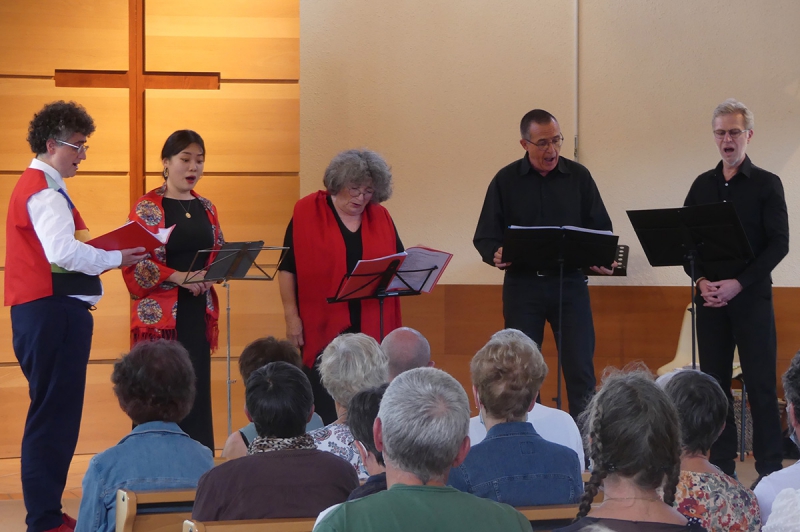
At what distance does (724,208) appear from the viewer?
385cm

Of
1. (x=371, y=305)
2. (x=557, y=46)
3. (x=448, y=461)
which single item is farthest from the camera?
(x=557, y=46)

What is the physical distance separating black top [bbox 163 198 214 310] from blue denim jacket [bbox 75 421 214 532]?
5.40 feet

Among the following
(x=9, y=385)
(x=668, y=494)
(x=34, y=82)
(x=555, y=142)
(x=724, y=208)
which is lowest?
(x=9, y=385)

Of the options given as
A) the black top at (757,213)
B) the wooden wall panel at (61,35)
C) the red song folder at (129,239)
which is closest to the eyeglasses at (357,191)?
the red song folder at (129,239)

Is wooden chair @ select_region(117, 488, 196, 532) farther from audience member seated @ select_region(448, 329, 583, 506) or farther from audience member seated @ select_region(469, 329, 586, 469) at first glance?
audience member seated @ select_region(469, 329, 586, 469)

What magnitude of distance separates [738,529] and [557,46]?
4084 mm

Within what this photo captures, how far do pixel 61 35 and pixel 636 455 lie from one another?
4.58 metres

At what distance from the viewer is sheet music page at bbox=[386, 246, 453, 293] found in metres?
3.99

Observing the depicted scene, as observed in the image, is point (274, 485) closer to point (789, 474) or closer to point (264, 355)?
point (789, 474)

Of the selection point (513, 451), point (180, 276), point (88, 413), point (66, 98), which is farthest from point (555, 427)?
point (66, 98)

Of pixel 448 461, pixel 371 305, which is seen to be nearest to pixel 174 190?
pixel 371 305

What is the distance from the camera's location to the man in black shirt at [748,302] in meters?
4.22

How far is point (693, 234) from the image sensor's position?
13.1 ft

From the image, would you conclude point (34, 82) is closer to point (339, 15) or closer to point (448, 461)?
point (339, 15)
